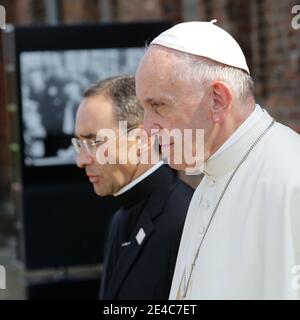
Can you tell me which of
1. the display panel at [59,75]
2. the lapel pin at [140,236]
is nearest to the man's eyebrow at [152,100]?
the lapel pin at [140,236]

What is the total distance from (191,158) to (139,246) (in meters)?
0.91

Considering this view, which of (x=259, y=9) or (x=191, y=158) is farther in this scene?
(x=259, y=9)

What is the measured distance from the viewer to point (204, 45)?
2.85 m

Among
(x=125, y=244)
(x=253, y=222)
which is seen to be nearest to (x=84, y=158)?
(x=125, y=244)

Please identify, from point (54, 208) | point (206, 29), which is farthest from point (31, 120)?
point (206, 29)

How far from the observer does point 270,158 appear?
2.72 m

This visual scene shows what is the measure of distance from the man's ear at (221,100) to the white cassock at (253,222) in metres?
0.07

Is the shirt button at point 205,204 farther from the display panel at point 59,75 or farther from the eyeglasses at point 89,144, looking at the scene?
the display panel at point 59,75

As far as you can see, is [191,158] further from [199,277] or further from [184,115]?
[199,277]

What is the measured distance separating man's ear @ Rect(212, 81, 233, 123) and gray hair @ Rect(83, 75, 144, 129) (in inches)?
45.8

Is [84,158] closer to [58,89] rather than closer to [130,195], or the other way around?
[130,195]

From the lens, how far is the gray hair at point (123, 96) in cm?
395

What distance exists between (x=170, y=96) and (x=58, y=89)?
436 centimetres

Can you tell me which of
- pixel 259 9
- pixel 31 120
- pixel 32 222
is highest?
pixel 259 9
